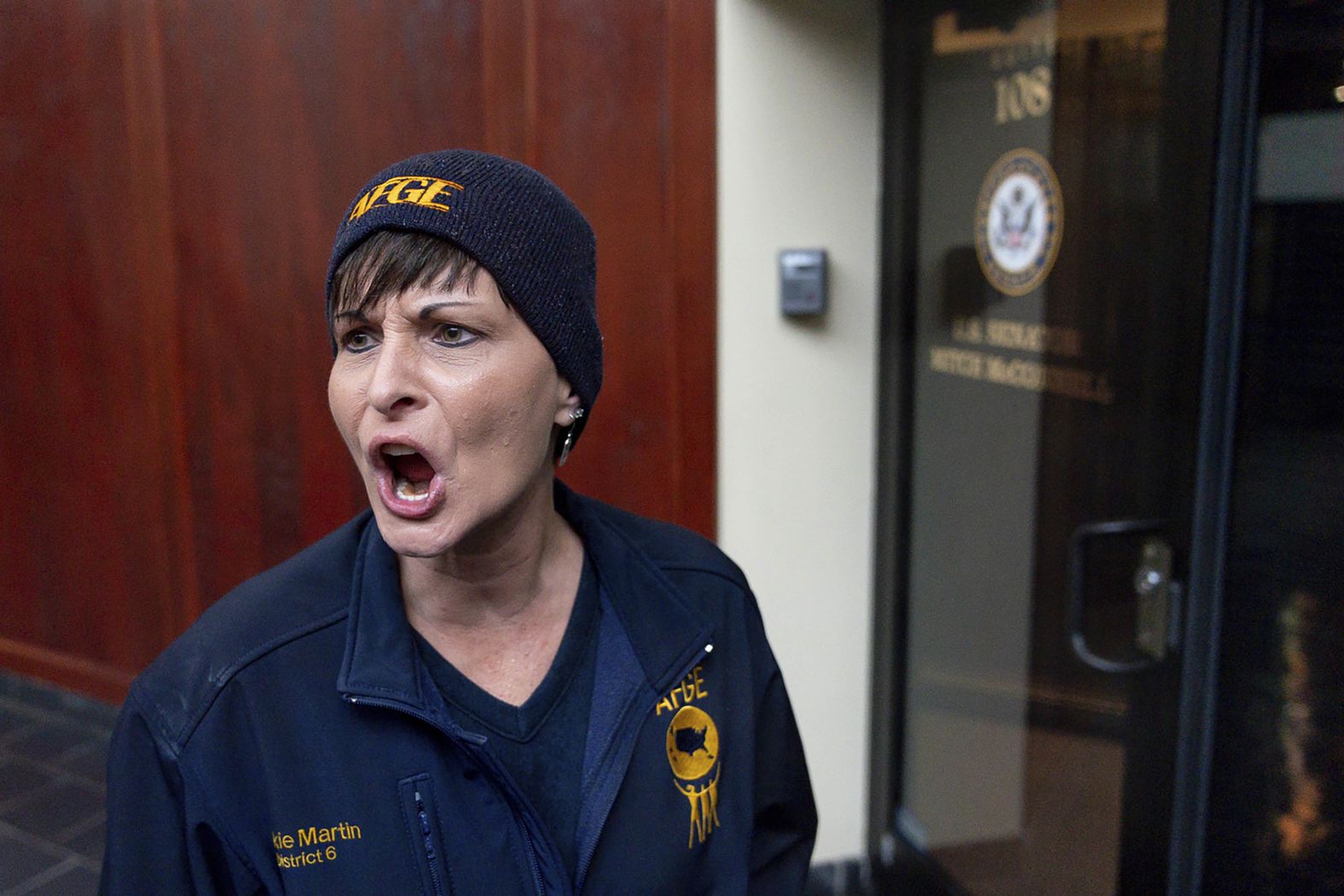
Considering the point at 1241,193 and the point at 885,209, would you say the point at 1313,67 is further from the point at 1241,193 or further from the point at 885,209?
the point at 885,209

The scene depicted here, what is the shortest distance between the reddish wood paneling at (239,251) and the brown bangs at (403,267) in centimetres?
195

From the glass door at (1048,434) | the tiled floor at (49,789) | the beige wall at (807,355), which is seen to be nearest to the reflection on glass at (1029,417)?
the glass door at (1048,434)

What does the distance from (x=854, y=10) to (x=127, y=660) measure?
11.2 ft

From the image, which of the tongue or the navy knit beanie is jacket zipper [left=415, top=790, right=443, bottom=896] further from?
the navy knit beanie

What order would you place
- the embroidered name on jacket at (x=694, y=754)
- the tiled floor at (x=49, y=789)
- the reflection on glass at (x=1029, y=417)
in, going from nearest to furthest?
the embroidered name on jacket at (x=694, y=754) → the reflection on glass at (x=1029, y=417) → the tiled floor at (x=49, y=789)

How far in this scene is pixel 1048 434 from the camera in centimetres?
291

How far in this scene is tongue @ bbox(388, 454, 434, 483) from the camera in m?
1.64

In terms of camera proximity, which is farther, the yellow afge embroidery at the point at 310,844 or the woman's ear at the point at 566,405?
the woman's ear at the point at 566,405

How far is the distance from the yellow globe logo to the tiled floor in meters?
2.65

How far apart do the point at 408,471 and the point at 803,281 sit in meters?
1.95

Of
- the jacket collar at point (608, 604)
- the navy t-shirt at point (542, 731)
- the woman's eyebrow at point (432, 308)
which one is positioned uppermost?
the woman's eyebrow at point (432, 308)

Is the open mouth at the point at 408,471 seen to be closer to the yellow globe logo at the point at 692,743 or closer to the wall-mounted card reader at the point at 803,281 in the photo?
the yellow globe logo at the point at 692,743

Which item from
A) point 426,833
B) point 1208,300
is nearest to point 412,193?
point 426,833

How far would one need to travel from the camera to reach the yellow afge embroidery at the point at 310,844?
1521mm
